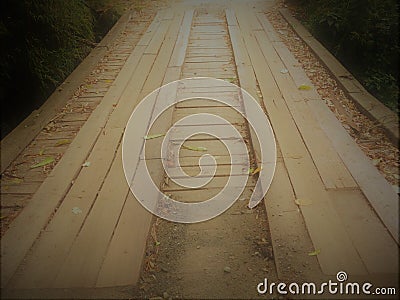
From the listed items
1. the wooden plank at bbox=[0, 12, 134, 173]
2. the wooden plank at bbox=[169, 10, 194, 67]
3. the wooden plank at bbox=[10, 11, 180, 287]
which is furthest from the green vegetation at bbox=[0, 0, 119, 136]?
the wooden plank at bbox=[169, 10, 194, 67]

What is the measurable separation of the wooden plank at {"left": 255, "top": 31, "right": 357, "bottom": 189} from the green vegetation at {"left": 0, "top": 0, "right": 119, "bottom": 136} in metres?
1.80

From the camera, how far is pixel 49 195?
1.78 meters

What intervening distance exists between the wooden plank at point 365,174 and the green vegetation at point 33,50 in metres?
1.98

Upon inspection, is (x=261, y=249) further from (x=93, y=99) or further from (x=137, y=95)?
(x=93, y=99)

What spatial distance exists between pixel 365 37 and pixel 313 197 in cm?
169

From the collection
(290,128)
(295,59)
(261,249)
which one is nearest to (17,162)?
(261,249)

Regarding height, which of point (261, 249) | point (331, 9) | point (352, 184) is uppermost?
point (331, 9)

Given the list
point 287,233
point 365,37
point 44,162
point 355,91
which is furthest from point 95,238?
point 365,37

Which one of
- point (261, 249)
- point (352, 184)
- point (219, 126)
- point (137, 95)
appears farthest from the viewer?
point (137, 95)

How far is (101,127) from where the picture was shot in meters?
2.34

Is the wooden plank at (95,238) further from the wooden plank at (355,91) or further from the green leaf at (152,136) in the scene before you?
the wooden plank at (355,91)

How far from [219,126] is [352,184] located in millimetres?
943

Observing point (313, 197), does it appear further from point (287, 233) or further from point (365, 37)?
point (365, 37)

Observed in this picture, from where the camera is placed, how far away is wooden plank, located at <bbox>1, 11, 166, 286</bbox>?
1.48 metres
